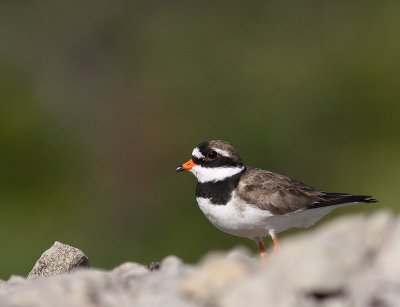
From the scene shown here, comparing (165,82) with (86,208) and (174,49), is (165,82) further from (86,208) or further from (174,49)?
(86,208)

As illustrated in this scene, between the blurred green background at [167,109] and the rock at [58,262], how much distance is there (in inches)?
428

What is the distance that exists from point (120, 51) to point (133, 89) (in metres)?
2.35

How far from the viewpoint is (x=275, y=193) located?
14.5m

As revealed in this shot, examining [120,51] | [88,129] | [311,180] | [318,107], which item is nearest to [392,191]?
[311,180]

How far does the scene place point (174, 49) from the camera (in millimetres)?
34281

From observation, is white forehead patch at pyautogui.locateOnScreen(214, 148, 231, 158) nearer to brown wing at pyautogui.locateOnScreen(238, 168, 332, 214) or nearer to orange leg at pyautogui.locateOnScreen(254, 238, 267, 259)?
brown wing at pyautogui.locateOnScreen(238, 168, 332, 214)

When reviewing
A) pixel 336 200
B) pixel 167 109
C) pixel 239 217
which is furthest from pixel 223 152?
pixel 167 109

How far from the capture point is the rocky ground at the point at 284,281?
30.4 feet

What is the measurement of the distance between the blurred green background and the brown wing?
367 inches

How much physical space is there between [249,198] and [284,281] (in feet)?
16.4

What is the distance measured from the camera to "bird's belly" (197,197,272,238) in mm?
14102

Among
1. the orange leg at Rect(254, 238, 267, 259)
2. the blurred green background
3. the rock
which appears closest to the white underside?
the orange leg at Rect(254, 238, 267, 259)

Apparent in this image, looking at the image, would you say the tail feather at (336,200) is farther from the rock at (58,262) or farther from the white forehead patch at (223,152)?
the rock at (58,262)

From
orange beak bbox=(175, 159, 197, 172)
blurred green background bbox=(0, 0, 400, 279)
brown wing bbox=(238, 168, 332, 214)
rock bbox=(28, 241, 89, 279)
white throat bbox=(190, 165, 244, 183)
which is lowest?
blurred green background bbox=(0, 0, 400, 279)
